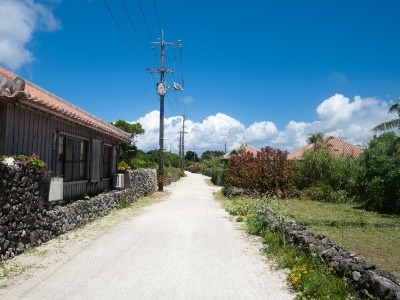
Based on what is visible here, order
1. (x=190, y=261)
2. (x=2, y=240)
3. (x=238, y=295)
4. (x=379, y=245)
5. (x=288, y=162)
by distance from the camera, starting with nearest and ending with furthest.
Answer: (x=238, y=295), (x=2, y=240), (x=190, y=261), (x=379, y=245), (x=288, y=162)

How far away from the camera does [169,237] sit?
1096 centimetres

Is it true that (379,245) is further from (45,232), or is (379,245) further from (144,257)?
(45,232)

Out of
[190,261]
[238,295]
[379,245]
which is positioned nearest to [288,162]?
[379,245]

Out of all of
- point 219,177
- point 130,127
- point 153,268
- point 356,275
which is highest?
point 130,127

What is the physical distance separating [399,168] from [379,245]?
8.87m

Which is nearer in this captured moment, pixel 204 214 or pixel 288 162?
pixel 204 214

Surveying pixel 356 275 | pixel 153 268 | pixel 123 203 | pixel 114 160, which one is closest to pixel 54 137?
pixel 153 268

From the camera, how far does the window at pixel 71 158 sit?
1281 cm

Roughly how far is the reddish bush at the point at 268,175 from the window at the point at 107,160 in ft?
28.4

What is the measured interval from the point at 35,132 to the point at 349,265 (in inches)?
327

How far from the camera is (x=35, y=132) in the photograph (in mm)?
10734

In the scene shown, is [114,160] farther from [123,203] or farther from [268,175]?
[268,175]

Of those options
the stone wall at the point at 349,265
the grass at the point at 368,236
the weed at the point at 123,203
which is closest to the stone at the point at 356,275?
the stone wall at the point at 349,265

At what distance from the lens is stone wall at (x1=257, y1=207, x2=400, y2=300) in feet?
17.5
